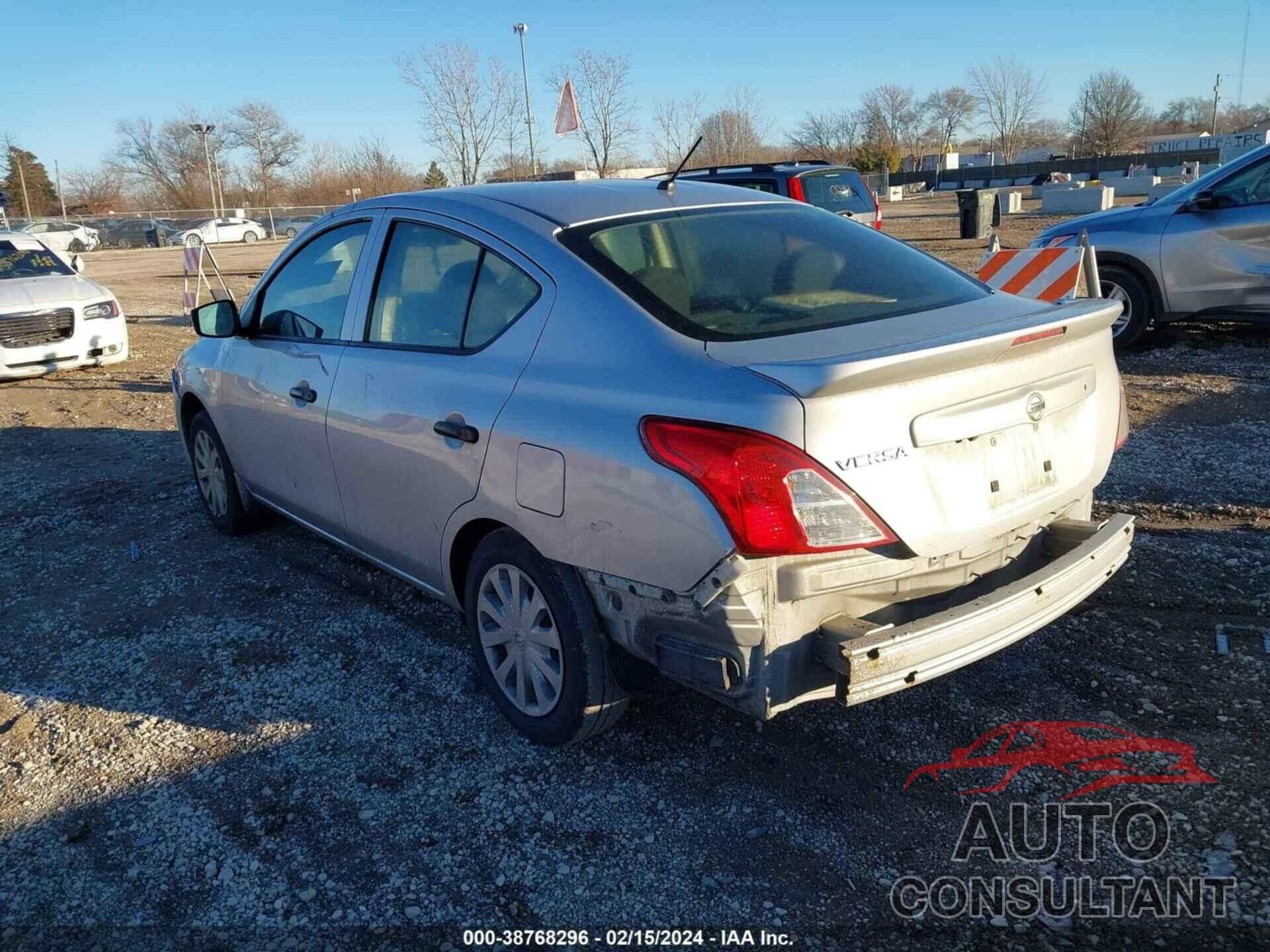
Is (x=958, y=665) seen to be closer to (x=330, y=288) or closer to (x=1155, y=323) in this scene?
(x=330, y=288)

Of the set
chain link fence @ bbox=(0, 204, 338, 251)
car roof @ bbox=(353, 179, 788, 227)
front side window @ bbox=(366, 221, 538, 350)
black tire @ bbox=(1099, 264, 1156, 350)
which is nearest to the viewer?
front side window @ bbox=(366, 221, 538, 350)

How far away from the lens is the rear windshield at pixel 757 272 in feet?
9.55

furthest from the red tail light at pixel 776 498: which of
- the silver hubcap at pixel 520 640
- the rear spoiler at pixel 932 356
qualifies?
the silver hubcap at pixel 520 640

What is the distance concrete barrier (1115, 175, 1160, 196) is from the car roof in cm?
3683

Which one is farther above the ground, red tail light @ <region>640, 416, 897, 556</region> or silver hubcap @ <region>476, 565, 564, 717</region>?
red tail light @ <region>640, 416, 897, 556</region>

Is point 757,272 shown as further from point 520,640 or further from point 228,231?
point 228,231

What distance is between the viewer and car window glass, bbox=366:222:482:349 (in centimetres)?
343

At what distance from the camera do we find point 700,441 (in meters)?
2.46

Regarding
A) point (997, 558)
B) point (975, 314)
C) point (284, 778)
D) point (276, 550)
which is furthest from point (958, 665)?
point (276, 550)

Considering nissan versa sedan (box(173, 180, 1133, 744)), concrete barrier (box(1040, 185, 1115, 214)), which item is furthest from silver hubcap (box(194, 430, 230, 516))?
concrete barrier (box(1040, 185, 1115, 214))

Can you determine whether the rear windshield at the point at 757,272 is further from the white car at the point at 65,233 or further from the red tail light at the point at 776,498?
the white car at the point at 65,233

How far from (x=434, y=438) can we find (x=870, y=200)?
35.9 feet

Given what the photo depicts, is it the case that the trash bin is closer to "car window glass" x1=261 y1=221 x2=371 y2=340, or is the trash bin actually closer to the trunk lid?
"car window glass" x1=261 y1=221 x2=371 y2=340

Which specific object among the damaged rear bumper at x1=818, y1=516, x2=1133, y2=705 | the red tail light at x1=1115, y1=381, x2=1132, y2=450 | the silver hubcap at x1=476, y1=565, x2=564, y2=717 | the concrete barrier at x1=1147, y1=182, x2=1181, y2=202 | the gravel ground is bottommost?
the gravel ground
